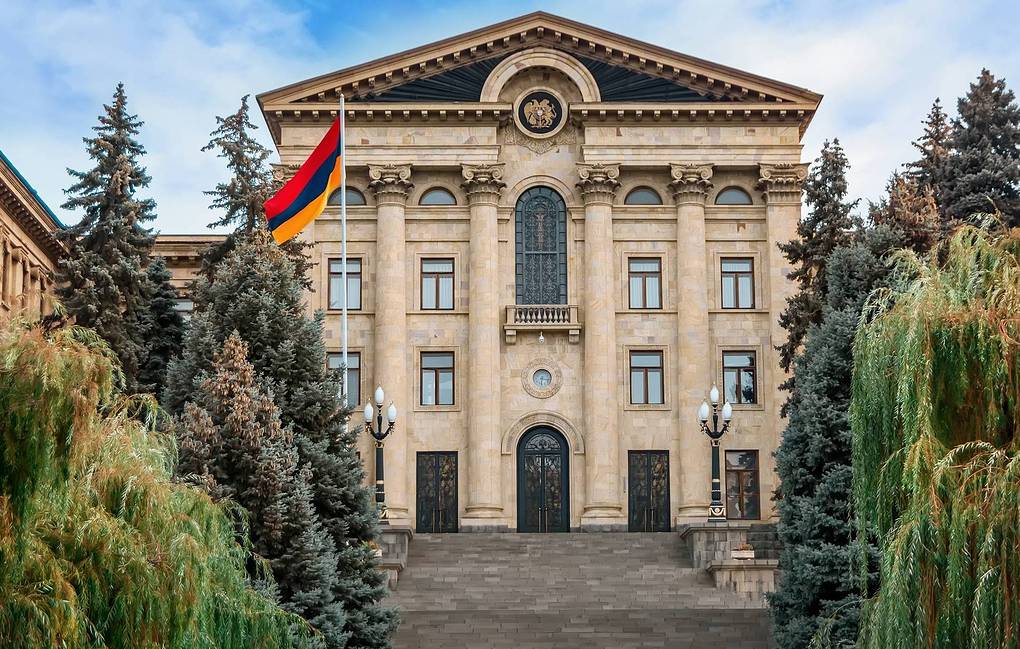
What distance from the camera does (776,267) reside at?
164 feet

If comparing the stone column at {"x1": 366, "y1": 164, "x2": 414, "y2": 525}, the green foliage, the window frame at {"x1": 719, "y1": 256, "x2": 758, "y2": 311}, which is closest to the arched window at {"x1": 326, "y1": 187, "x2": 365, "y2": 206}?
the stone column at {"x1": 366, "y1": 164, "x2": 414, "y2": 525}

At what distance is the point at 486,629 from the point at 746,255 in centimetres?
1936

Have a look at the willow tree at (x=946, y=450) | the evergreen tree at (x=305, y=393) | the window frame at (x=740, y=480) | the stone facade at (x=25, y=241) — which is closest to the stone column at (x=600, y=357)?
the window frame at (x=740, y=480)

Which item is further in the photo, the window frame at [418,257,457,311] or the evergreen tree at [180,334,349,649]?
the window frame at [418,257,457,311]

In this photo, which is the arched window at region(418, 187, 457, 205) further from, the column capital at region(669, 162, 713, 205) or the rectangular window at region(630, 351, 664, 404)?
the rectangular window at region(630, 351, 664, 404)

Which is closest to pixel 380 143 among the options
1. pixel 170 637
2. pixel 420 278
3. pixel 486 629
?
pixel 420 278

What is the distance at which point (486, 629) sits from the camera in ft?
115

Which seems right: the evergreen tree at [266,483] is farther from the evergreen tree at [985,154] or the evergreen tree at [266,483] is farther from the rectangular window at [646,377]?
the evergreen tree at [985,154]

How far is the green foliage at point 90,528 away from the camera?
1759 centimetres

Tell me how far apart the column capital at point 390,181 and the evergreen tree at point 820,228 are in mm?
12037

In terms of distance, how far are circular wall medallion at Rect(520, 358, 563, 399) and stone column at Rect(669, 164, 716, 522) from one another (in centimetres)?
359

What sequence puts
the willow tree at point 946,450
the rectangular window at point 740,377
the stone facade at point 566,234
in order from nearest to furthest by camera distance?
the willow tree at point 946,450 → the stone facade at point 566,234 → the rectangular window at point 740,377

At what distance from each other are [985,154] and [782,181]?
19.1ft

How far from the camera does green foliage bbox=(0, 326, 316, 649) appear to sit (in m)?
17.6
